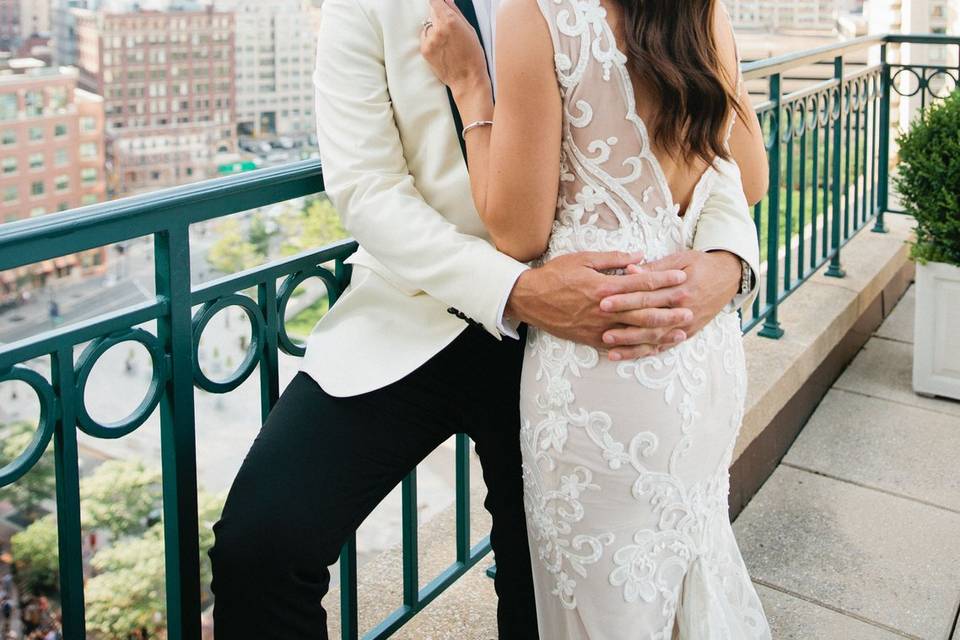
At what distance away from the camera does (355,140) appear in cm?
122

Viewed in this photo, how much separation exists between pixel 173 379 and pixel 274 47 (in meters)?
74.0

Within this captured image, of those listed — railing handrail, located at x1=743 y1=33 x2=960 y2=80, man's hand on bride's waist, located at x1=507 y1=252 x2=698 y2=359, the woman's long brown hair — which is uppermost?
railing handrail, located at x1=743 y1=33 x2=960 y2=80

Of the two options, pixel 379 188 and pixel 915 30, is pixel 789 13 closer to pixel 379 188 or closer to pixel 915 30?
pixel 915 30

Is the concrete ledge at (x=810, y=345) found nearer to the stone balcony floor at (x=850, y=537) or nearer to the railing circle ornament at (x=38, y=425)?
the stone balcony floor at (x=850, y=537)

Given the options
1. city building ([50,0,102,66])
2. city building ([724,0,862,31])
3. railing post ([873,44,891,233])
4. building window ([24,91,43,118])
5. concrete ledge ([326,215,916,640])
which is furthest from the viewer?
city building ([50,0,102,66])

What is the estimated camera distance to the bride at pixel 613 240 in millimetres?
1079

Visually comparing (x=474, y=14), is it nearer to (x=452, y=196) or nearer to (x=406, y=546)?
(x=452, y=196)

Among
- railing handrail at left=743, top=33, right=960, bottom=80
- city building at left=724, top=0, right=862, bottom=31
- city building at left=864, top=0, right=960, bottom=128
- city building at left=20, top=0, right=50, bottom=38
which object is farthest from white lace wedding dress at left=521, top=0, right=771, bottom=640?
city building at left=20, top=0, right=50, bottom=38

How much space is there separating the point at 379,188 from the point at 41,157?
63.5 meters

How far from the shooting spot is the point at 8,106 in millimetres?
59562

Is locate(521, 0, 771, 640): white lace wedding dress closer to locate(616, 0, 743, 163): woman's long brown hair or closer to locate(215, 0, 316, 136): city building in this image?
locate(616, 0, 743, 163): woman's long brown hair

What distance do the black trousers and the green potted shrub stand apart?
2.25 m

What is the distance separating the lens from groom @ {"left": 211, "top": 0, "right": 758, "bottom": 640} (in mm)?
1150

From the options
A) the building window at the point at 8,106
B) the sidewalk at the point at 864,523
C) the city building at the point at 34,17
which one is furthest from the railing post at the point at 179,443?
the city building at the point at 34,17
